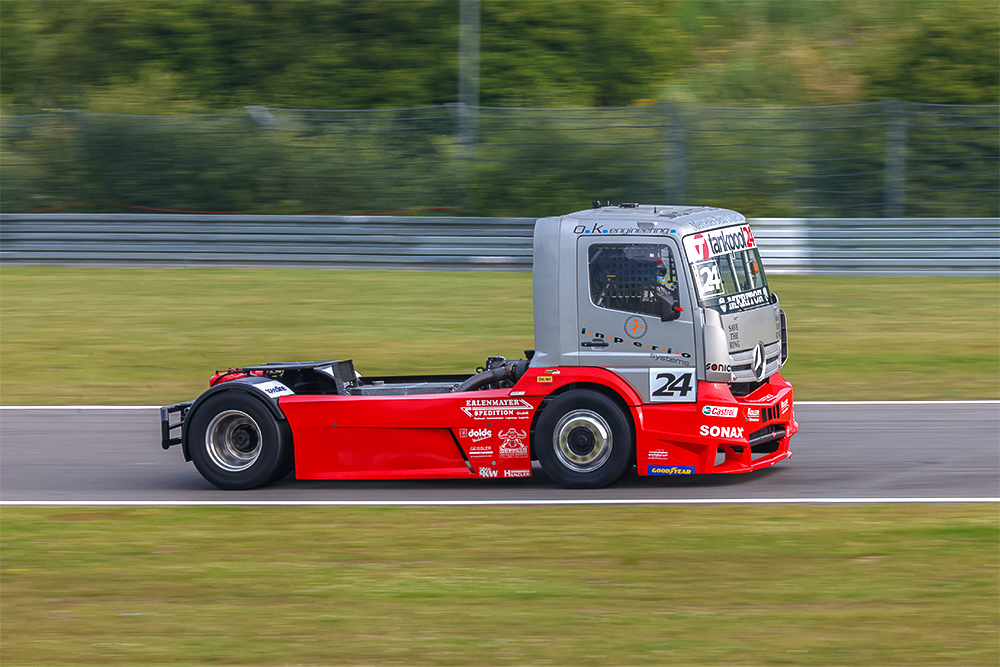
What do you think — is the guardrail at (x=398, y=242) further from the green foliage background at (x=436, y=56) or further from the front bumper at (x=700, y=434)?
the front bumper at (x=700, y=434)

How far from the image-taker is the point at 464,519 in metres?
8.68

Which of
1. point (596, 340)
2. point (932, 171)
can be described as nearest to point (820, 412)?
point (596, 340)

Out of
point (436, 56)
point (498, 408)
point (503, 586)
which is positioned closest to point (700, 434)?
point (498, 408)

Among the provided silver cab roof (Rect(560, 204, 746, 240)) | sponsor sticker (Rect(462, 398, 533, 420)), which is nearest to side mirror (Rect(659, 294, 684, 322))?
silver cab roof (Rect(560, 204, 746, 240))

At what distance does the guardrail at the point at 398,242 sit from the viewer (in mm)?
20656

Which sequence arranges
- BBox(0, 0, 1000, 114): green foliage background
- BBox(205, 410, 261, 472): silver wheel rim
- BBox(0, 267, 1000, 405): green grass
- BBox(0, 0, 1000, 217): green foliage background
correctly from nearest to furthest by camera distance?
1. BBox(205, 410, 261, 472): silver wheel rim
2. BBox(0, 267, 1000, 405): green grass
3. BBox(0, 0, 1000, 217): green foliage background
4. BBox(0, 0, 1000, 114): green foliage background

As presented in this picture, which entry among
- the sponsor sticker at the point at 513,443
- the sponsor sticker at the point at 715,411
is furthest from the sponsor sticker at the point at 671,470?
the sponsor sticker at the point at 513,443

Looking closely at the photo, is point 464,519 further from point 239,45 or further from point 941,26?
point 239,45

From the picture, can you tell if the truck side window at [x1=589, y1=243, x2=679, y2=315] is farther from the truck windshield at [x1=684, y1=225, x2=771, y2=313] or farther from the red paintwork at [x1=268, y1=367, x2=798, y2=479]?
the red paintwork at [x1=268, y1=367, x2=798, y2=479]

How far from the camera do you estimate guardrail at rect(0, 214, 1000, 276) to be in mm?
20656

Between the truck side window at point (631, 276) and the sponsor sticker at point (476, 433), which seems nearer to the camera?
the truck side window at point (631, 276)

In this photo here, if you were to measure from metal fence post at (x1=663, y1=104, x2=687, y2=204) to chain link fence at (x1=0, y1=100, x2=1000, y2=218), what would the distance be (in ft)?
0.08

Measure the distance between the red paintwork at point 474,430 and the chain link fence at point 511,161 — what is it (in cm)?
1283

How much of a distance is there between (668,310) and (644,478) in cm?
144
